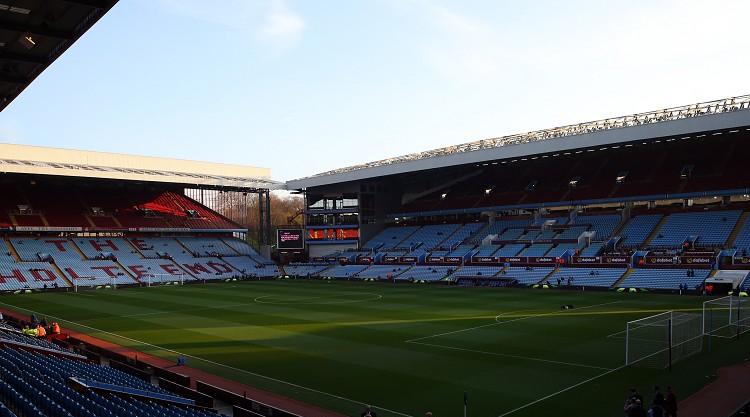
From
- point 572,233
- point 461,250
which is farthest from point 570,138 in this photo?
point 461,250

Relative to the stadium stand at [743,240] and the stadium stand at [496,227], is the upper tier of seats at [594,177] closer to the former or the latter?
the stadium stand at [496,227]

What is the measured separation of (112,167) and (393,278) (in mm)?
34002

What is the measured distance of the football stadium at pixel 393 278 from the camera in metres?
16.1

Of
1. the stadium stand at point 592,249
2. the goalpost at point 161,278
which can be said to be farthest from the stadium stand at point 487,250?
the goalpost at point 161,278

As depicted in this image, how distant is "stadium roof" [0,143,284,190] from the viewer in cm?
5734

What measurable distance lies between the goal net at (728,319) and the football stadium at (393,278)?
0.16m

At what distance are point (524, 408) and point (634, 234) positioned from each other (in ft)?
140

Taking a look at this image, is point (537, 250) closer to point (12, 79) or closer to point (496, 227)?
point (496, 227)

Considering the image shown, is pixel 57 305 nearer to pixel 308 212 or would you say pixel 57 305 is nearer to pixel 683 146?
pixel 308 212

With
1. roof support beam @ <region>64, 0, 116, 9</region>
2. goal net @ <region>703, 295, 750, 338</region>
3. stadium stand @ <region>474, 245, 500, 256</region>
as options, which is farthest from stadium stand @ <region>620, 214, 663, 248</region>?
roof support beam @ <region>64, 0, 116, 9</region>

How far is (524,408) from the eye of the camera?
1566 centimetres

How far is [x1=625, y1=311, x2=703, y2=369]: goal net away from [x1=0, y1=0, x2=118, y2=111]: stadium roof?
1891 centimetres

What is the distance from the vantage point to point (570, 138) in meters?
52.5

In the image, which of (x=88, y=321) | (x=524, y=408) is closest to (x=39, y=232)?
(x=88, y=321)
